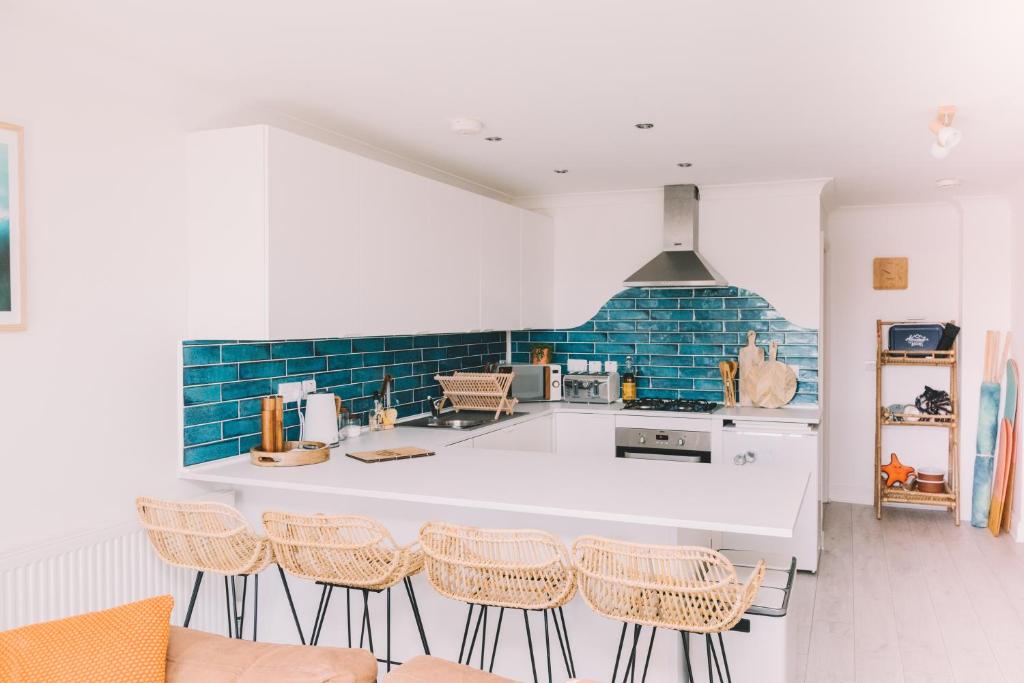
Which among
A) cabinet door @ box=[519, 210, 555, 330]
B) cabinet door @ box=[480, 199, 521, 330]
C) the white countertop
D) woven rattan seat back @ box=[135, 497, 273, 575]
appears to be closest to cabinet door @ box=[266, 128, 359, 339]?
the white countertop

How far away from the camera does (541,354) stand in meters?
5.65

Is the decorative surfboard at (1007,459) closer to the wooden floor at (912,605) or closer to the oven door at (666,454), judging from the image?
the wooden floor at (912,605)

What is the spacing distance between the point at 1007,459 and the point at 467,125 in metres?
4.45

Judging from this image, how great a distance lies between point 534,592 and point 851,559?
3.30m

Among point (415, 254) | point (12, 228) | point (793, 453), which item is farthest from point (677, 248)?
point (12, 228)

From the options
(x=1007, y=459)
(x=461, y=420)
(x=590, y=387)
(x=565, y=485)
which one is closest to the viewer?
(x=565, y=485)

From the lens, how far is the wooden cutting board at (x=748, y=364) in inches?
201

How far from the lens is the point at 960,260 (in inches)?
229

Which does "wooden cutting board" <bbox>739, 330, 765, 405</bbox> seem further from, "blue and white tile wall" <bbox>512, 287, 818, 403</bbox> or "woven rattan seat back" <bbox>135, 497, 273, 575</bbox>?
"woven rattan seat back" <bbox>135, 497, 273, 575</bbox>

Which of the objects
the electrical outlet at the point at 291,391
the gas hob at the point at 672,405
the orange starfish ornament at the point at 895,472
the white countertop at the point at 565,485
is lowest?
the orange starfish ornament at the point at 895,472

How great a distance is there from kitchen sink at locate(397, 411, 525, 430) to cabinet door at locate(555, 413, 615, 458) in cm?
47

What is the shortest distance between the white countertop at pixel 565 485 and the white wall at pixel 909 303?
363 cm

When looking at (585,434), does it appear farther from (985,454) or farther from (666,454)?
(985,454)

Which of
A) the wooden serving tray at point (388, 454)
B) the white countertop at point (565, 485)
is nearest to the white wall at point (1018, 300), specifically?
the white countertop at point (565, 485)
